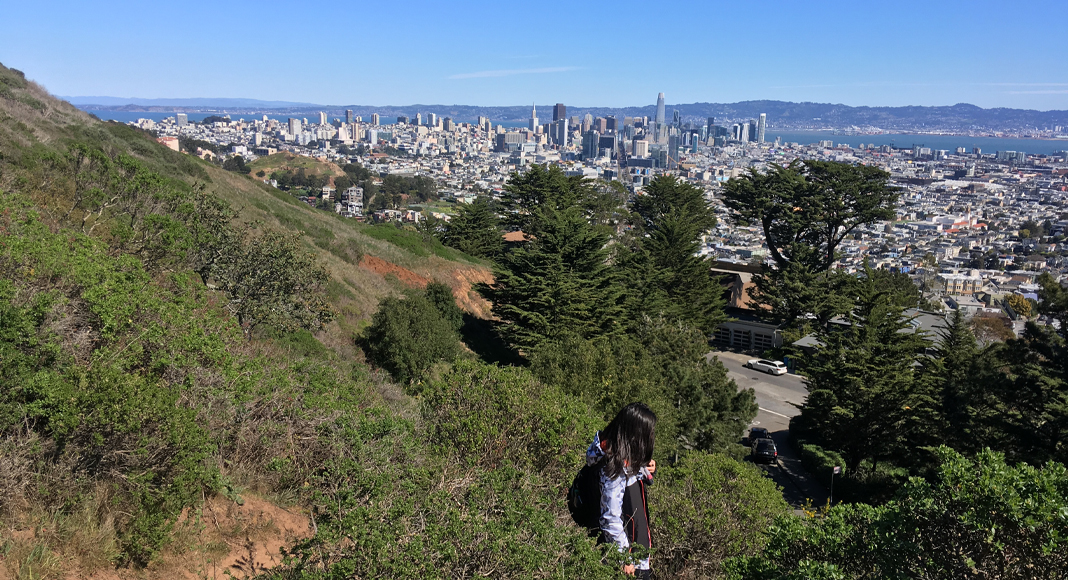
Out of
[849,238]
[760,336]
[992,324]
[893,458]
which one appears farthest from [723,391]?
[849,238]

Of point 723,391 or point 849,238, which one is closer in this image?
point 723,391

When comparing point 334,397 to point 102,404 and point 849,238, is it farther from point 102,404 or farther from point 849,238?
point 849,238

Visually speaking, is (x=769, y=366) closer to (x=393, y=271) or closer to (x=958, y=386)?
(x=958, y=386)

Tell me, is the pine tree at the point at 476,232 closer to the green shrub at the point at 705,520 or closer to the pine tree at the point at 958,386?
the pine tree at the point at 958,386

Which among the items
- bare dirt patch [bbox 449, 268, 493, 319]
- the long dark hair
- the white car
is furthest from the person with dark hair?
the white car

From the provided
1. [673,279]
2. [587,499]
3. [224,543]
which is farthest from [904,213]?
[587,499]

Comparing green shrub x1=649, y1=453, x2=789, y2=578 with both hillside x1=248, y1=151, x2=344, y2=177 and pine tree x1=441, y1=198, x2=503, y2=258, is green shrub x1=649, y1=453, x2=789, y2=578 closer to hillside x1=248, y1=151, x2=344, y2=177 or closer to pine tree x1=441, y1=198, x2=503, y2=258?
pine tree x1=441, y1=198, x2=503, y2=258

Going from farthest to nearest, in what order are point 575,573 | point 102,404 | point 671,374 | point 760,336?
point 760,336, point 671,374, point 102,404, point 575,573
